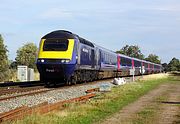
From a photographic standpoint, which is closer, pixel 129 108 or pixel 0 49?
pixel 129 108

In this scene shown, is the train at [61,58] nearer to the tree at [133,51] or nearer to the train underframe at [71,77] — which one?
the train underframe at [71,77]

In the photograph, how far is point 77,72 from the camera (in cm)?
2748

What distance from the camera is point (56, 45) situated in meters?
26.0

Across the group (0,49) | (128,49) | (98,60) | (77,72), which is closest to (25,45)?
(0,49)

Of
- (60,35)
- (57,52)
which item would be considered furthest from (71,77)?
(60,35)

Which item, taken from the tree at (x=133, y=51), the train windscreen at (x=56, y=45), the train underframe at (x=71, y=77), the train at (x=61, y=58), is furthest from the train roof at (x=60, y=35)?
the tree at (x=133, y=51)

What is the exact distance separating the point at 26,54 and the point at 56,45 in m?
67.0

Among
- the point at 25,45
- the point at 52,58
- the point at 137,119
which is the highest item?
the point at 25,45

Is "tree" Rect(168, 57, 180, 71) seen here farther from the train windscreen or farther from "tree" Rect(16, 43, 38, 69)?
the train windscreen

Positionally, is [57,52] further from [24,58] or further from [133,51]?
[133,51]

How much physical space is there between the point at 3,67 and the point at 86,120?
42.4 metres

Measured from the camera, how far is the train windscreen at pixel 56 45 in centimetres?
2581

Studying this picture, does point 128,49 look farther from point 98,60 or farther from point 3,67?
point 98,60

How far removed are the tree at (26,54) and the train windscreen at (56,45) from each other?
6203 cm
